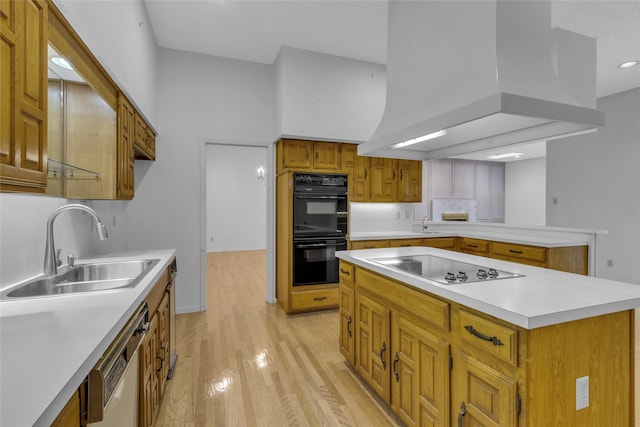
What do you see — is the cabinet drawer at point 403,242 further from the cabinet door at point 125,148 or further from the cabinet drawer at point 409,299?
the cabinet door at point 125,148

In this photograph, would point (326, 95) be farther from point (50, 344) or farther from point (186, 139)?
point (50, 344)

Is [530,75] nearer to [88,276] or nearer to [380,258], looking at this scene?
[380,258]

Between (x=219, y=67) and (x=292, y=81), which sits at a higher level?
(x=219, y=67)

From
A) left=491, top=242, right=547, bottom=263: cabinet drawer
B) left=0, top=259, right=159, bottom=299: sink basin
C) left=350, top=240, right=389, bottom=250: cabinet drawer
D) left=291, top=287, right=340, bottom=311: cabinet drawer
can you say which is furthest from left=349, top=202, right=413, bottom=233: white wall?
left=0, top=259, right=159, bottom=299: sink basin

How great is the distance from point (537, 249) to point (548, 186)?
10.4 feet

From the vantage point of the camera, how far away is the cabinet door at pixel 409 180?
4508mm

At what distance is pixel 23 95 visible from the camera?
104 cm

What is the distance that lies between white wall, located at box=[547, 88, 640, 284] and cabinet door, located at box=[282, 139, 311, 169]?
14.6ft

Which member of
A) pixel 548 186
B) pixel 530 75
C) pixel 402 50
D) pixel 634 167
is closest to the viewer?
pixel 530 75

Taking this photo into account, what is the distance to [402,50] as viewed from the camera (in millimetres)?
2037

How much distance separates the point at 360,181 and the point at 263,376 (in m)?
2.66

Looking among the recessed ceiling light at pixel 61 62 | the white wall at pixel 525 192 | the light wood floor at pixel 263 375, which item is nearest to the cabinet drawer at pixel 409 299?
the light wood floor at pixel 263 375

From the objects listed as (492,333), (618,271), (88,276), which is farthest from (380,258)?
(618,271)

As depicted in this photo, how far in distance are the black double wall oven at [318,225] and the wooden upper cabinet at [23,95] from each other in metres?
2.77
